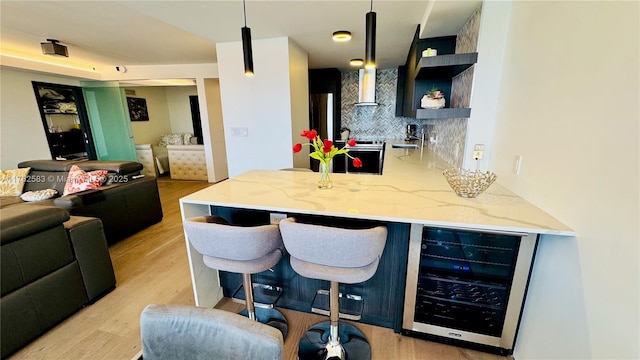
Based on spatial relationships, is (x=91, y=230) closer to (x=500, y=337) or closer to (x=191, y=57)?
(x=500, y=337)

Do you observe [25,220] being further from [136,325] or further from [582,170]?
[582,170]

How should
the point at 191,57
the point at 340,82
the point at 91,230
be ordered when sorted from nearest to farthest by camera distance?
the point at 91,230 < the point at 191,57 < the point at 340,82

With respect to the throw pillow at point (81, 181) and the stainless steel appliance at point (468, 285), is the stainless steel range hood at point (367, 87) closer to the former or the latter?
the stainless steel appliance at point (468, 285)

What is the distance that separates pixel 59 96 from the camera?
16.3ft

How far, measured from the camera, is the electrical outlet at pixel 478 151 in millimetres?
1924

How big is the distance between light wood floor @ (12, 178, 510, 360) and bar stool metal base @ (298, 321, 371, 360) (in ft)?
0.19

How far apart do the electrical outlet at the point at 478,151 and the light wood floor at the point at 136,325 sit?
51.3 inches

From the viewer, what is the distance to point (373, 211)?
1.30 metres

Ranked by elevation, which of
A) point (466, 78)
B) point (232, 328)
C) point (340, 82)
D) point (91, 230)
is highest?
point (340, 82)

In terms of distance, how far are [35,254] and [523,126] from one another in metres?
Answer: 3.07

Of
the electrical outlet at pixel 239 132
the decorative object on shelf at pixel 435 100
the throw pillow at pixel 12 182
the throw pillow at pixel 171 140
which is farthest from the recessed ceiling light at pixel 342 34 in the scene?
the throw pillow at pixel 171 140

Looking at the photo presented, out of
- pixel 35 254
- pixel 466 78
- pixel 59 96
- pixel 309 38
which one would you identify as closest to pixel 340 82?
pixel 309 38

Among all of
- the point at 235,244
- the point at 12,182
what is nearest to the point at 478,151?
the point at 235,244

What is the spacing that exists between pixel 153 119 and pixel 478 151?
24.0 feet
